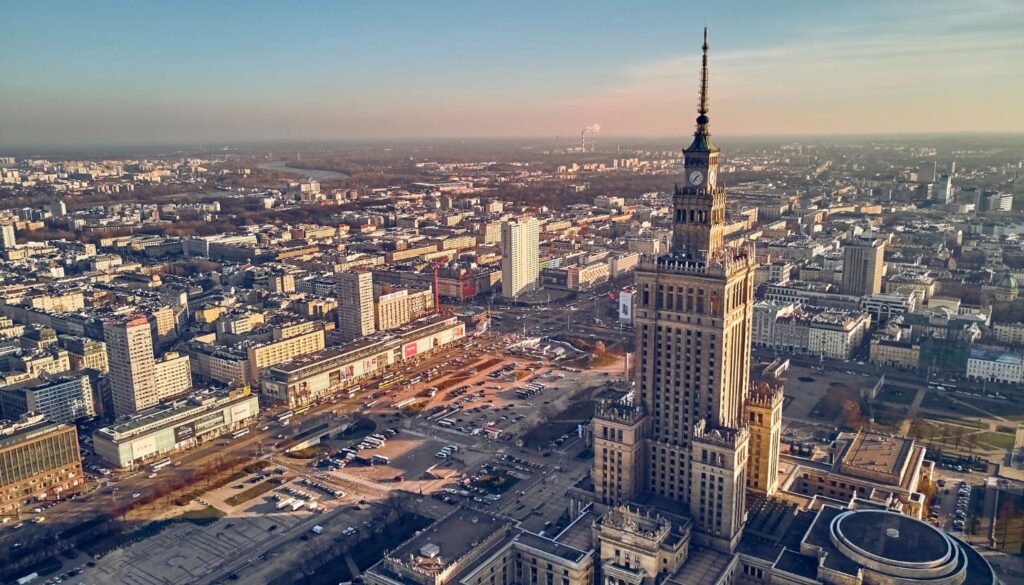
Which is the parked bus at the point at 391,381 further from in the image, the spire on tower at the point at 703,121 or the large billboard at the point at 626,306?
the spire on tower at the point at 703,121

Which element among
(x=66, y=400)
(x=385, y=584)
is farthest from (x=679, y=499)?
(x=66, y=400)

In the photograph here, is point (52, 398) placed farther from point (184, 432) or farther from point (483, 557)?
point (483, 557)

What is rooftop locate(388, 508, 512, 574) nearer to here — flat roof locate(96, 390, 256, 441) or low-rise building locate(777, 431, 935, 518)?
low-rise building locate(777, 431, 935, 518)

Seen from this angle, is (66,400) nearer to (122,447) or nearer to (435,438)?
(122,447)

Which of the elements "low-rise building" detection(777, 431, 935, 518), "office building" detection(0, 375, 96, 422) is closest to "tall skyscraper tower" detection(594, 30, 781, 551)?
"low-rise building" detection(777, 431, 935, 518)

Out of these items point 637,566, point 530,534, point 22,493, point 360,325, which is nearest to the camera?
point 637,566
